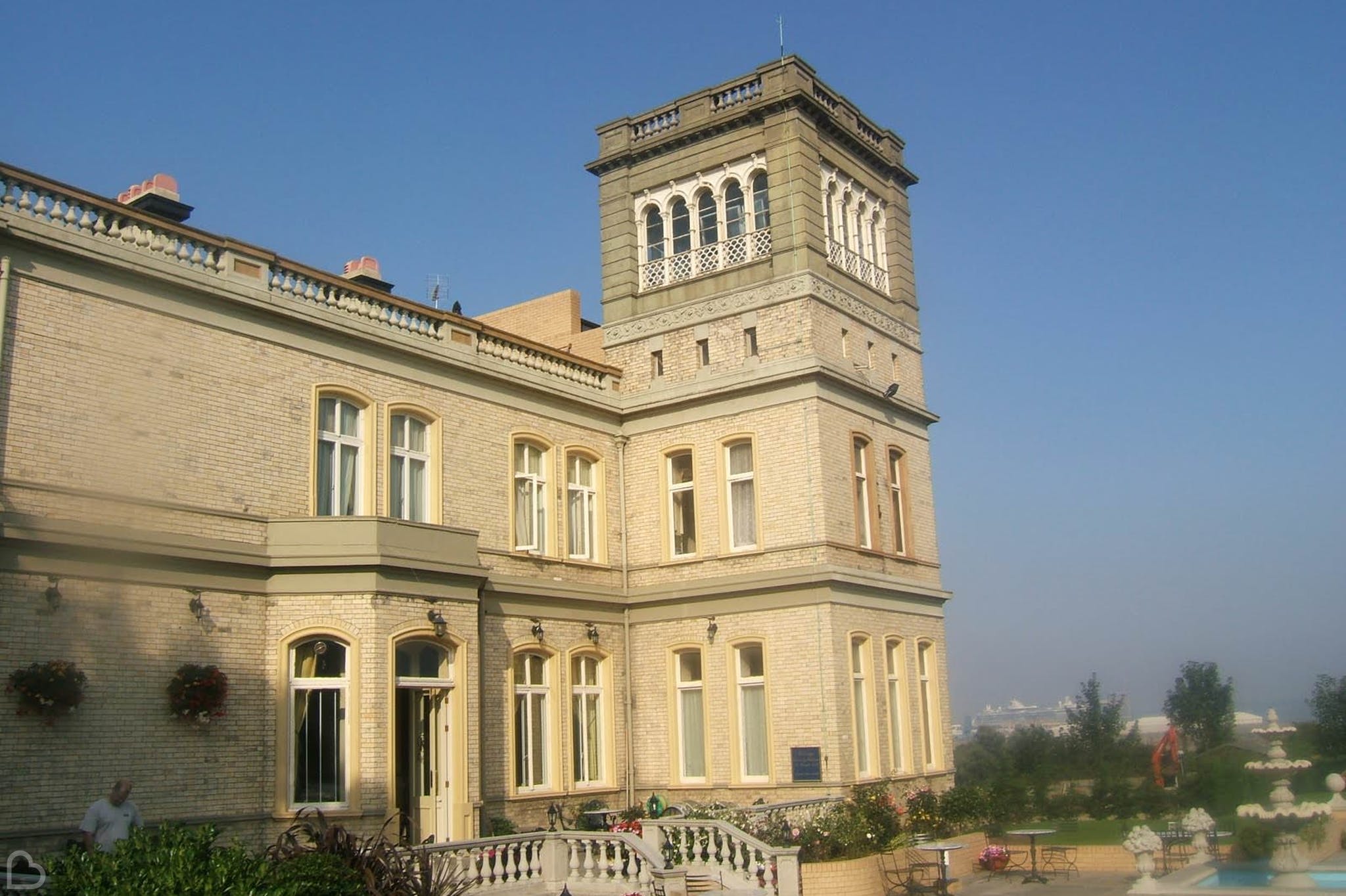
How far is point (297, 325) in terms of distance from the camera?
18734 millimetres

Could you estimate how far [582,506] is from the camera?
78.9 ft

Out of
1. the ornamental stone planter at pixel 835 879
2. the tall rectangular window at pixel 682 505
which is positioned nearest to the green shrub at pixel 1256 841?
the ornamental stone planter at pixel 835 879

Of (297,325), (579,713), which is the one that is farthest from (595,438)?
(297,325)

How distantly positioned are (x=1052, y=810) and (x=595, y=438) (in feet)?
41.0

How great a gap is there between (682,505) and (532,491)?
3.19m

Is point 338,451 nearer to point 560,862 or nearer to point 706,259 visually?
point 560,862

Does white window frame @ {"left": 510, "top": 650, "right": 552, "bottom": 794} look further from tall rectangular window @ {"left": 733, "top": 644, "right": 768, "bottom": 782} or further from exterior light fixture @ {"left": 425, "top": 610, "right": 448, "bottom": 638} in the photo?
tall rectangular window @ {"left": 733, "top": 644, "right": 768, "bottom": 782}

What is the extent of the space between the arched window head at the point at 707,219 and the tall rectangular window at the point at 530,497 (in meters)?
5.74

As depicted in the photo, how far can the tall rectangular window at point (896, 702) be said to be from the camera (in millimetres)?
23375

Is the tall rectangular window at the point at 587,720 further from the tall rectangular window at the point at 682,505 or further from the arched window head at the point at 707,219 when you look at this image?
the arched window head at the point at 707,219

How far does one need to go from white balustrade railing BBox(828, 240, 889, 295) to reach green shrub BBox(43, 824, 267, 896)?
56.5 feet

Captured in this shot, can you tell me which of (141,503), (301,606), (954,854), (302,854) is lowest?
(954,854)

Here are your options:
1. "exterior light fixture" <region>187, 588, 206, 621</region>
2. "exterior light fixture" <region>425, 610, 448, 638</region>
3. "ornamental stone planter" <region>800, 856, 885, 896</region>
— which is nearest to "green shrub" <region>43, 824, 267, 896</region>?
"exterior light fixture" <region>187, 588, 206, 621</region>

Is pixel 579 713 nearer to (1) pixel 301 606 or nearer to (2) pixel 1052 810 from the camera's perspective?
(1) pixel 301 606
